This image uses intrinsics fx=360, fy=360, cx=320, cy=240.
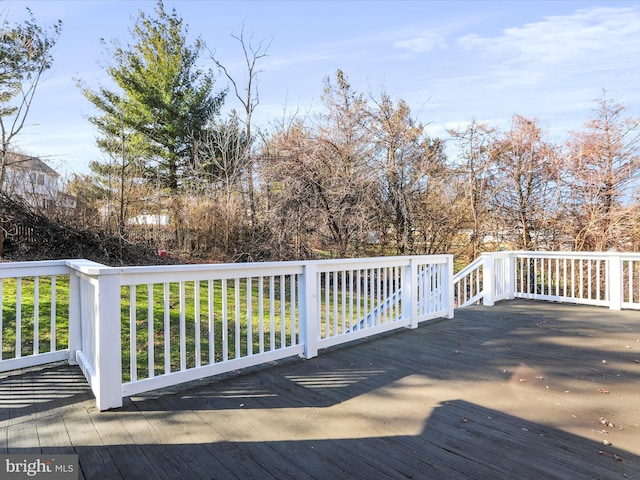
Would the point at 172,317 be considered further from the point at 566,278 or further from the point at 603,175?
the point at 603,175

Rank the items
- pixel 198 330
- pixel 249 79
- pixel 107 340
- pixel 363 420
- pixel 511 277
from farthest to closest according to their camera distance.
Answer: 1. pixel 249 79
2. pixel 511 277
3. pixel 198 330
4. pixel 107 340
5. pixel 363 420

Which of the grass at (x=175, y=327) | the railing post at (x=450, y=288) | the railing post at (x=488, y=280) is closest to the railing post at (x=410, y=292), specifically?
the railing post at (x=450, y=288)

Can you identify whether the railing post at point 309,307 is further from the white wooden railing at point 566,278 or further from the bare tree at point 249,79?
the bare tree at point 249,79

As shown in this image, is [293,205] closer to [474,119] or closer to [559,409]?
[474,119]

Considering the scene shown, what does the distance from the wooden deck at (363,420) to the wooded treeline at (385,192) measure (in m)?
4.91

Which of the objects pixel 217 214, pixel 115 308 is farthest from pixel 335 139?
pixel 115 308

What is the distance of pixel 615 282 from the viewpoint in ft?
18.5

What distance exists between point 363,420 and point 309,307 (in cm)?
134

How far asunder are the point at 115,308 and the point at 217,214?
6.60 m

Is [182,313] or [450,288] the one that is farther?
[450,288]

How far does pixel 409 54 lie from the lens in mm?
8469

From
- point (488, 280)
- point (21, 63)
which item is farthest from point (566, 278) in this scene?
point (21, 63)

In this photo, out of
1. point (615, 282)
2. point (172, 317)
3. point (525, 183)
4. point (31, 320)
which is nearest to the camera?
point (31, 320)

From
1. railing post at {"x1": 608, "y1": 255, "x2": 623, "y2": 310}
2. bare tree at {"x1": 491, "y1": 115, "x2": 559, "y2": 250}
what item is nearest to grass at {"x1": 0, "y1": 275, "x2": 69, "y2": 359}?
railing post at {"x1": 608, "y1": 255, "x2": 623, "y2": 310}
